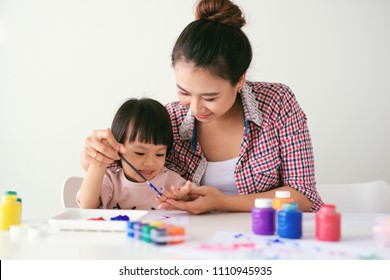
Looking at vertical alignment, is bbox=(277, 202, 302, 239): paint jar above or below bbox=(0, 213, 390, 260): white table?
above

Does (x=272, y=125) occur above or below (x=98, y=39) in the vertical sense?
below

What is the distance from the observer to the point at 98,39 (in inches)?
106

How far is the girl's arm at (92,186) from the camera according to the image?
1521mm

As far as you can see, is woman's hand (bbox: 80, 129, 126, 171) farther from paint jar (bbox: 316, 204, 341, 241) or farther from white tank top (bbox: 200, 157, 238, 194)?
paint jar (bbox: 316, 204, 341, 241)

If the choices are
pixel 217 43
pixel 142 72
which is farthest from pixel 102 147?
pixel 142 72

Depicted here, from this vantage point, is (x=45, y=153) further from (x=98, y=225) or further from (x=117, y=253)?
(x=117, y=253)

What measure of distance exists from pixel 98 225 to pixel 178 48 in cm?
64

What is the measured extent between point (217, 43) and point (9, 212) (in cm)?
76

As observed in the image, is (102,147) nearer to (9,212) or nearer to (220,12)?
(9,212)

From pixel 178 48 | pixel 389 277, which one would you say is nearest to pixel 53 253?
pixel 389 277

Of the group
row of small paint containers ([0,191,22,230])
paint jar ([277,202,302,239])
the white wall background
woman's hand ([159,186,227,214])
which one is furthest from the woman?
the white wall background

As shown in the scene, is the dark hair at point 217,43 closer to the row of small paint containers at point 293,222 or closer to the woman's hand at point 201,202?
the woman's hand at point 201,202

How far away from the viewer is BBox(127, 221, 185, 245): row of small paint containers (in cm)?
100

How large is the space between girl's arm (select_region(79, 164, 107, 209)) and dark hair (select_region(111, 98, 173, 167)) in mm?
204
